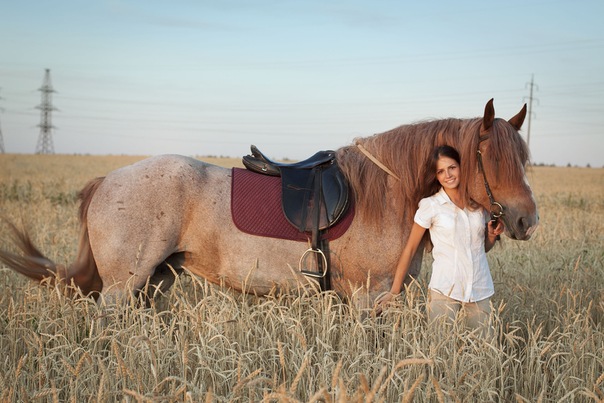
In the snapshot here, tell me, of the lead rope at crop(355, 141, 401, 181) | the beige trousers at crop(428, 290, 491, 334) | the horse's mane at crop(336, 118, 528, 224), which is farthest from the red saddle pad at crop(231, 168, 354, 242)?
the beige trousers at crop(428, 290, 491, 334)

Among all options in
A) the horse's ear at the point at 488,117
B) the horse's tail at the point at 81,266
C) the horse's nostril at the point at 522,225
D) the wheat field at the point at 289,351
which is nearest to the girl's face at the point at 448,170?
the horse's ear at the point at 488,117

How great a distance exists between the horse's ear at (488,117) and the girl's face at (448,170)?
309mm

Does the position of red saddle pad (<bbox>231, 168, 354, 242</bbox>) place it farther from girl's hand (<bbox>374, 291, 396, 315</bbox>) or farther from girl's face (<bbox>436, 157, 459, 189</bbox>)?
girl's face (<bbox>436, 157, 459, 189</bbox>)

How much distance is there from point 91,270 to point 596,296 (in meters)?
4.71

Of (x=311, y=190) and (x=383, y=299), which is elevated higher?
(x=311, y=190)

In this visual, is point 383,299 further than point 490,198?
Yes

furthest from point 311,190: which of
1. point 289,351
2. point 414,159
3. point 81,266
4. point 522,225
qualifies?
point 81,266

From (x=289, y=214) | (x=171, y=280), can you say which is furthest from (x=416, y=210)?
(x=171, y=280)

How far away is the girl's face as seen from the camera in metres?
3.70

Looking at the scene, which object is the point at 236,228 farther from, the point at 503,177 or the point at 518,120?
the point at 518,120

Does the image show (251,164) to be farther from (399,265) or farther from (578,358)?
(578,358)

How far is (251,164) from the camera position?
423cm

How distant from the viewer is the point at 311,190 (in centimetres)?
400

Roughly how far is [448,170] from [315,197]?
97 cm
